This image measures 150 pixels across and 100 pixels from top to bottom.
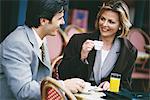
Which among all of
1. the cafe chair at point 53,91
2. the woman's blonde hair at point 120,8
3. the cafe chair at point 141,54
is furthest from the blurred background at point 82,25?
the cafe chair at point 53,91

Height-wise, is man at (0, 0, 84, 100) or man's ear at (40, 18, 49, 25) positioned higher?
man's ear at (40, 18, 49, 25)

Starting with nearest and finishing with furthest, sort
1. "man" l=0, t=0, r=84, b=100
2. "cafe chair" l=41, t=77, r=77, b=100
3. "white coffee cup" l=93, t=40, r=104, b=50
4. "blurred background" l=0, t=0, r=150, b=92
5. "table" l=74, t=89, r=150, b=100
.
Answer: "cafe chair" l=41, t=77, r=77, b=100
"man" l=0, t=0, r=84, b=100
"table" l=74, t=89, r=150, b=100
"white coffee cup" l=93, t=40, r=104, b=50
"blurred background" l=0, t=0, r=150, b=92

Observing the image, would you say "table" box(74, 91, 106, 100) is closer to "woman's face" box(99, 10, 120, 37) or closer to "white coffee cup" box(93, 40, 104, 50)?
"white coffee cup" box(93, 40, 104, 50)

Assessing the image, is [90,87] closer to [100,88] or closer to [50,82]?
[100,88]

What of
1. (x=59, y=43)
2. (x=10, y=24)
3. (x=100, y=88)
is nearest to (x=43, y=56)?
(x=100, y=88)

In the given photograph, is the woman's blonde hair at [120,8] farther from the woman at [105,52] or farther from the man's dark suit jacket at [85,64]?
the man's dark suit jacket at [85,64]

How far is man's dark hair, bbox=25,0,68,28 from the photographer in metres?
2.14

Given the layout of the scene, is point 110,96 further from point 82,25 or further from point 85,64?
point 82,25

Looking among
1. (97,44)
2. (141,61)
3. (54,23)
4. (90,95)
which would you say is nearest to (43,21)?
(54,23)

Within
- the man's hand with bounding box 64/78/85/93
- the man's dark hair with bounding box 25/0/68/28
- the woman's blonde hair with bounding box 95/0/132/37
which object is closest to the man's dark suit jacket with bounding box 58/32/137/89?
the woman's blonde hair with bounding box 95/0/132/37

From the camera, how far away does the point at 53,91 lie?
1908mm

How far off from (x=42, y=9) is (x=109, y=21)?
1.63 feet

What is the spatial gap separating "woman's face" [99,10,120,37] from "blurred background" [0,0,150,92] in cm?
69

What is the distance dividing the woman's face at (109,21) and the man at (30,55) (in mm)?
Answer: 344
